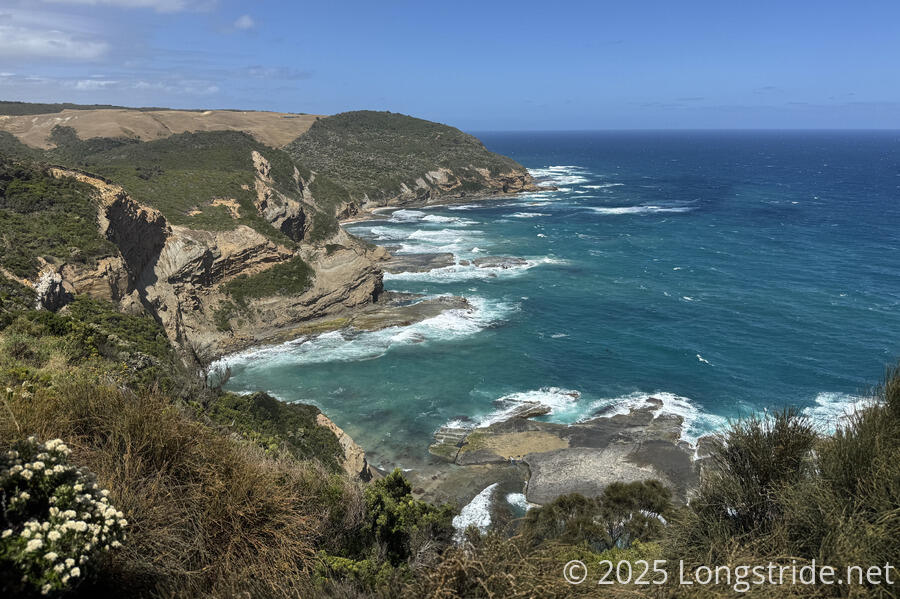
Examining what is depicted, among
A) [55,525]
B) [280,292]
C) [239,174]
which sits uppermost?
[239,174]

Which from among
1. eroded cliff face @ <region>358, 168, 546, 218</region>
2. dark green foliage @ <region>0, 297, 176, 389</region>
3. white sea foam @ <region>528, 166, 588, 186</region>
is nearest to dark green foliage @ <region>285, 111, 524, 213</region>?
eroded cliff face @ <region>358, 168, 546, 218</region>

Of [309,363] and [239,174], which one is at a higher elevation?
[239,174]

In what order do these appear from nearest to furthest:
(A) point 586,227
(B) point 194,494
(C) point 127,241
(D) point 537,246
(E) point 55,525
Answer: (E) point 55,525
(B) point 194,494
(C) point 127,241
(D) point 537,246
(A) point 586,227

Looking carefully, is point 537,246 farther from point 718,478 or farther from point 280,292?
point 718,478

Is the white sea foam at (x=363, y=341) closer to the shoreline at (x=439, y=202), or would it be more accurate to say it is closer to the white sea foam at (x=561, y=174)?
the shoreline at (x=439, y=202)

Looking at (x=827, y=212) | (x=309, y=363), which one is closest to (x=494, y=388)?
(x=309, y=363)

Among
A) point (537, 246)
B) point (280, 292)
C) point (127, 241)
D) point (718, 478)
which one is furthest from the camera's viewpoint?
point (537, 246)

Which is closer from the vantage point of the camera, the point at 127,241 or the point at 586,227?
the point at 127,241

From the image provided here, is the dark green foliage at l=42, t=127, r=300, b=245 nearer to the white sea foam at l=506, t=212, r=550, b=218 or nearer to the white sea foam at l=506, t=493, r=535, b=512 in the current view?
the white sea foam at l=506, t=493, r=535, b=512
